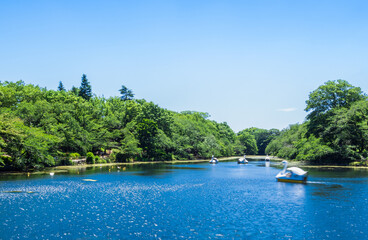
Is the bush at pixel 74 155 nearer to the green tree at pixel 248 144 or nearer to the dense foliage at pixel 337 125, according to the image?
the dense foliage at pixel 337 125

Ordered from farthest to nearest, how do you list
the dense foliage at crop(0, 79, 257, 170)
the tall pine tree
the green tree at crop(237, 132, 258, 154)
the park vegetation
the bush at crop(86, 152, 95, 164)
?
the green tree at crop(237, 132, 258, 154), the tall pine tree, the bush at crop(86, 152, 95, 164), the park vegetation, the dense foliage at crop(0, 79, 257, 170)

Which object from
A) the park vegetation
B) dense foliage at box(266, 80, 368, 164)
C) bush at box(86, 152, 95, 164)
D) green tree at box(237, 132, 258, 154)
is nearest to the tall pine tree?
the park vegetation

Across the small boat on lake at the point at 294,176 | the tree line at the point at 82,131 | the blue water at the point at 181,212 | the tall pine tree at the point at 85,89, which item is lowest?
the blue water at the point at 181,212

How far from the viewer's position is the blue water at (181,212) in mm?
16203

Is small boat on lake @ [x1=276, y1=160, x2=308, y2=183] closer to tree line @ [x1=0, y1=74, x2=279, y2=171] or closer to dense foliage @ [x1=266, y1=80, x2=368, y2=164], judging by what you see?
dense foliage @ [x1=266, y1=80, x2=368, y2=164]

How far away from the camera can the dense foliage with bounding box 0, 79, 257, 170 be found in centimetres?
4150

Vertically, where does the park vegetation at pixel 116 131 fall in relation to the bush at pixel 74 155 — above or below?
above

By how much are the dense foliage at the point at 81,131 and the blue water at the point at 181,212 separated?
10.7 metres

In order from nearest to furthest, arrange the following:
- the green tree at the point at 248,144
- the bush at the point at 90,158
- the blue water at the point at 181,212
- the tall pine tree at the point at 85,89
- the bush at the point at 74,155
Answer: the blue water at the point at 181,212
the bush at the point at 74,155
the bush at the point at 90,158
the tall pine tree at the point at 85,89
the green tree at the point at 248,144

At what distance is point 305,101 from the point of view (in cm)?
7100

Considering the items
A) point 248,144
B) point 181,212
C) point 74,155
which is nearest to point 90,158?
point 74,155

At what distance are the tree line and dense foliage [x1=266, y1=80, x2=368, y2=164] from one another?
38.6 meters

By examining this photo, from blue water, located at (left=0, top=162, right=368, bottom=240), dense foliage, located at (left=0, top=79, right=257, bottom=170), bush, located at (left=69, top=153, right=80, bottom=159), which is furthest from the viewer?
bush, located at (left=69, top=153, right=80, bottom=159)

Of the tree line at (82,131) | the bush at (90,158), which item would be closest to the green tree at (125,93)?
the tree line at (82,131)
